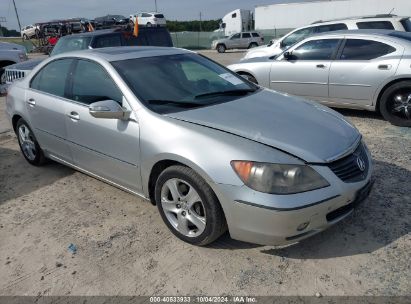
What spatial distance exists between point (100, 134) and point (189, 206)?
3.82 ft

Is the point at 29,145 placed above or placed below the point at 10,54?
below

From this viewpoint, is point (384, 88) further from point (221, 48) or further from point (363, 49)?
point (221, 48)

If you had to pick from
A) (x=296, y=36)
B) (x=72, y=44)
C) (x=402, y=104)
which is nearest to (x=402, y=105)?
(x=402, y=104)

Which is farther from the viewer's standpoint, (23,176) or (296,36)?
(296,36)

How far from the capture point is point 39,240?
11.3 ft

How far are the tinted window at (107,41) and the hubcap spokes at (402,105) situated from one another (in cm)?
609

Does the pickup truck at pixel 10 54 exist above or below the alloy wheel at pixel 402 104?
above

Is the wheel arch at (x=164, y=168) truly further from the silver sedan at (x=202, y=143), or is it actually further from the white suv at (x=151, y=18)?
the white suv at (x=151, y=18)

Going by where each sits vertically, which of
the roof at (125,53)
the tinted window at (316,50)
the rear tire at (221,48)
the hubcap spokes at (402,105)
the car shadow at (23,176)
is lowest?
the rear tire at (221,48)

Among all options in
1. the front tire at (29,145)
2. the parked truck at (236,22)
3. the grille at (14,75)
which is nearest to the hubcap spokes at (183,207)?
the front tire at (29,145)

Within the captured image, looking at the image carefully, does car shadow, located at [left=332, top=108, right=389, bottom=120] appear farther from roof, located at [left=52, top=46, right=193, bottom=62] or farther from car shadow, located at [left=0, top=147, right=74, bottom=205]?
car shadow, located at [left=0, top=147, right=74, bottom=205]

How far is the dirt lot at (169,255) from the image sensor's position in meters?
2.75

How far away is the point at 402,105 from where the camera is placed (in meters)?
6.02

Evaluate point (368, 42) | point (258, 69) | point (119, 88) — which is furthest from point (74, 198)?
point (368, 42)
